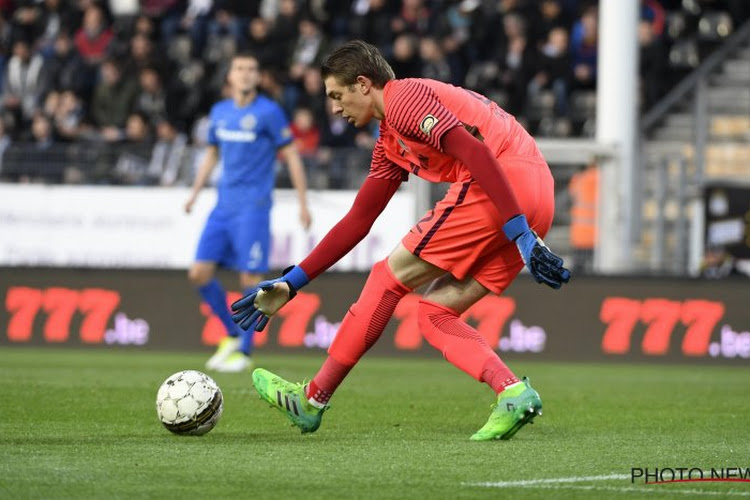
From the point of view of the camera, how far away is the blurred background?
17.6 metres

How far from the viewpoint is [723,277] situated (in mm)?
16406

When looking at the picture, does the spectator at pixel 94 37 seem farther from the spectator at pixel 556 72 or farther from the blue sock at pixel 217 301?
the blue sock at pixel 217 301

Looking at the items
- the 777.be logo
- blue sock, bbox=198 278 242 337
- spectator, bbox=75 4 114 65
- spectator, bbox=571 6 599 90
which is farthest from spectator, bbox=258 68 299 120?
blue sock, bbox=198 278 242 337

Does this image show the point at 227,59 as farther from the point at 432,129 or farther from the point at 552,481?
the point at 552,481

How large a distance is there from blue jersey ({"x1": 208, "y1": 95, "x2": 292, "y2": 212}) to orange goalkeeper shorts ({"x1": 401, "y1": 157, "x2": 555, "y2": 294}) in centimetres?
601

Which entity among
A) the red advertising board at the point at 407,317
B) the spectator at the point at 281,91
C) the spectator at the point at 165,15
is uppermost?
the spectator at the point at 165,15

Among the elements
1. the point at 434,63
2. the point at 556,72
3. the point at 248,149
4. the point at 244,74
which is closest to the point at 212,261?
the point at 248,149

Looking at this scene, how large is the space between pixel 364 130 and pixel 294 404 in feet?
40.8

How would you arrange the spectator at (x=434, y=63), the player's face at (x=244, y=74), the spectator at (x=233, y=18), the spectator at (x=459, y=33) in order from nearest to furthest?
1. the player's face at (x=244, y=74)
2. the spectator at (x=434, y=63)
3. the spectator at (x=459, y=33)
4. the spectator at (x=233, y=18)

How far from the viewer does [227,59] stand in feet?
73.0

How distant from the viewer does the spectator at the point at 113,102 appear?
21375 mm

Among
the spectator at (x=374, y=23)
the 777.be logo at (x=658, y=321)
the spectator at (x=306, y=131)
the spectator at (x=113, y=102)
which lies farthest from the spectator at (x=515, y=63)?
the spectator at (x=113, y=102)

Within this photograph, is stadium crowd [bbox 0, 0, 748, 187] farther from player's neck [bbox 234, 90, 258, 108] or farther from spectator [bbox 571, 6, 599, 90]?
player's neck [bbox 234, 90, 258, 108]

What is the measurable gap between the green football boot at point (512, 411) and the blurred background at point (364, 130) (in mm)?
9225
